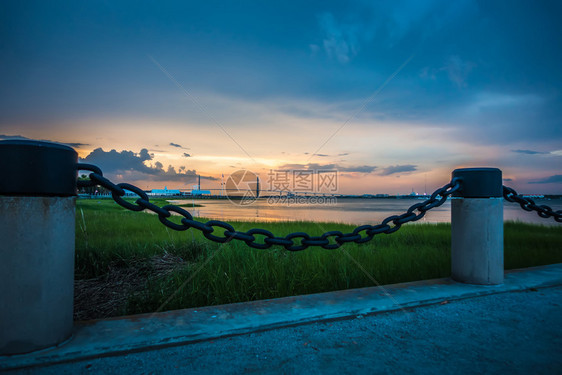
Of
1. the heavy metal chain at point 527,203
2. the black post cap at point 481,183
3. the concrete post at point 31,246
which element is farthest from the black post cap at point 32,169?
the heavy metal chain at point 527,203

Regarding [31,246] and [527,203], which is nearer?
[31,246]

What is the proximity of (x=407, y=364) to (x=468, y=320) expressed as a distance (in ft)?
2.47

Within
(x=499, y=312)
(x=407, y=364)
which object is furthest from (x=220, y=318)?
(x=499, y=312)

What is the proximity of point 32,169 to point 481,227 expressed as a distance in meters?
2.94

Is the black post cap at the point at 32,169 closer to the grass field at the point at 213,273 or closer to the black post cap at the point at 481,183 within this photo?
the grass field at the point at 213,273

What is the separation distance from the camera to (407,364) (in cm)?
146

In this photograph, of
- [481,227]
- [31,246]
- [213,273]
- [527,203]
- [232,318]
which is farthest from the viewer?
[527,203]

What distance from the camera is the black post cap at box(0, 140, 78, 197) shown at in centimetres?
153

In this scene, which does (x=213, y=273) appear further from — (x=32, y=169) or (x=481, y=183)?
(x=481, y=183)

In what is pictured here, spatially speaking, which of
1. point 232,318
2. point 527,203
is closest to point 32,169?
point 232,318

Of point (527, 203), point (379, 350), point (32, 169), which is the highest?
point (32, 169)

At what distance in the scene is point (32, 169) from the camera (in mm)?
1560

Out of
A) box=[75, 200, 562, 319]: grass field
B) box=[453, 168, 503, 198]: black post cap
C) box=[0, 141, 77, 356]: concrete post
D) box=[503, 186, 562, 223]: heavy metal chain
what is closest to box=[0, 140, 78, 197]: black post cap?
box=[0, 141, 77, 356]: concrete post

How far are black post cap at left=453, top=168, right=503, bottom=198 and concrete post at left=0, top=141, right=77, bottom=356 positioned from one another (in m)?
2.73
